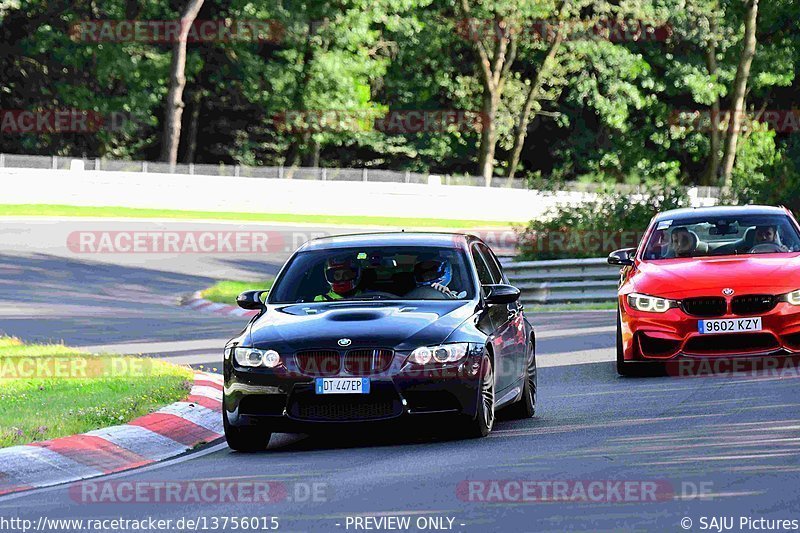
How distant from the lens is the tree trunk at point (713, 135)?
6862cm

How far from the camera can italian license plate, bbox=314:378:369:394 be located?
1023 cm

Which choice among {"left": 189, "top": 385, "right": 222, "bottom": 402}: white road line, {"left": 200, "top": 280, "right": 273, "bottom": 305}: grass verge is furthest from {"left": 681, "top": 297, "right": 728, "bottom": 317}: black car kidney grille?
{"left": 200, "top": 280, "right": 273, "bottom": 305}: grass verge

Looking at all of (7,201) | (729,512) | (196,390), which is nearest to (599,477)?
(729,512)

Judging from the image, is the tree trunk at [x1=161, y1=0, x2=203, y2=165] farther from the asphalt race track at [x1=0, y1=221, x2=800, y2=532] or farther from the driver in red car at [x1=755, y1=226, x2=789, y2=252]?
the driver in red car at [x1=755, y1=226, x2=789, y2=252]

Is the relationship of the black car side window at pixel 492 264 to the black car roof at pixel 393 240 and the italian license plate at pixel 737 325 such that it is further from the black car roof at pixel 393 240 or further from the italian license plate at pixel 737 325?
the italian license plate at pixel 737 325

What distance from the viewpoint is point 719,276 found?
14477 millimetres

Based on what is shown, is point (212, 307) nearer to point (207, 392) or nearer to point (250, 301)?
point (207, 392)

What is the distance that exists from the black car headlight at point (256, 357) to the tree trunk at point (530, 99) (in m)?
53.9

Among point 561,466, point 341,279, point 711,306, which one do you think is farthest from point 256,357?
point 711,306

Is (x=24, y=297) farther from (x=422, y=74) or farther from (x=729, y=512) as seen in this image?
(x=422, y=74)

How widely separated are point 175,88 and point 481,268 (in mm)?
48544

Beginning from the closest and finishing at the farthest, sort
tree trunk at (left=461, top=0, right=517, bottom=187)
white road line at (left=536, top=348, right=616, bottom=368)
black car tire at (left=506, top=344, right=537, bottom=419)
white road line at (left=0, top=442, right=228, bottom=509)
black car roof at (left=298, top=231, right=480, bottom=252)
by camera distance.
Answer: white road line at (left=0, top=442, right=228, bottom=509) < black car roof at (left=298, top=231, right=480, bottom=252) < black car tire at (left=506, top=344, right=537, bottom=419) < white road line at (left=536, top=348, right=616, bottom=368) < tree trunk at (left=461, top=0, right=517, bottom=187)

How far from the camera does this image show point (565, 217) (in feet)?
103

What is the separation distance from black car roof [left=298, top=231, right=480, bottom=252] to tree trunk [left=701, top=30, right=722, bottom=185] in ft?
186
